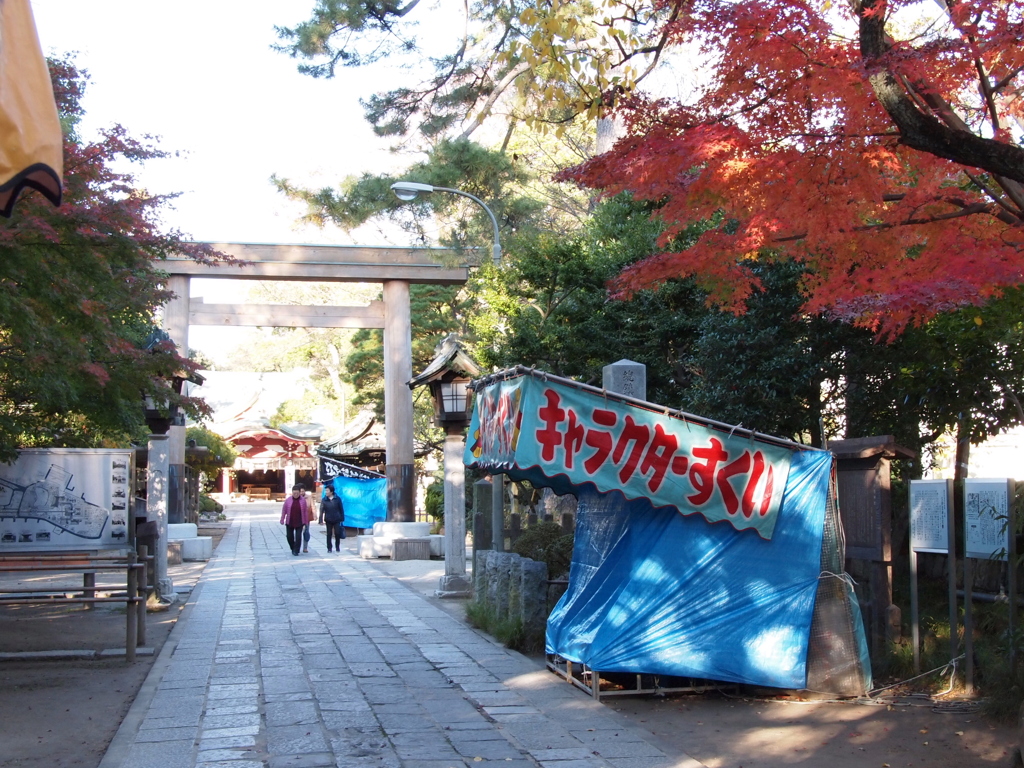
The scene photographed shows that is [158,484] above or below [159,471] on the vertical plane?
below

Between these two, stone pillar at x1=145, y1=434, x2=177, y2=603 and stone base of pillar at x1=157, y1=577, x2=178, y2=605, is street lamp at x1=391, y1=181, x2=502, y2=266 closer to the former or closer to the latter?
Answer: stone pillar at x1=145, y1=434, x2=177, y2=603

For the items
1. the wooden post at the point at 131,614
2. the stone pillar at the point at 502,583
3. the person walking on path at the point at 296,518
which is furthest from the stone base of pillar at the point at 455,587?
the person walking on path at the point at 296,518

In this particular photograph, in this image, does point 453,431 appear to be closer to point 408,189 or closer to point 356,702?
point 408,189

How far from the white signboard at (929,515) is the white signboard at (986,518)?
6.3 inches

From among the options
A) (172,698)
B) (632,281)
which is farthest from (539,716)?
(632,281)

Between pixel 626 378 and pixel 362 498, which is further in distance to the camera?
pixel 362 498

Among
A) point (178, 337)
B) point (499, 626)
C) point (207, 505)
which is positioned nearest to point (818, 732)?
point (499, 626)

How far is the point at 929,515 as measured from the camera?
723cm

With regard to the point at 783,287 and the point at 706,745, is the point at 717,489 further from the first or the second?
the point at 783,287

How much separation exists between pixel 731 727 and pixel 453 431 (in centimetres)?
795

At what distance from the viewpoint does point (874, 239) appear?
24.8ft

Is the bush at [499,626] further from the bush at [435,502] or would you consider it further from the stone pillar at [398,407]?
the bush at [435,502]

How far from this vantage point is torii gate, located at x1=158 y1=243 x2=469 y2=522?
20.4 metres

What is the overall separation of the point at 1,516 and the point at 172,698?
2.87 metres
